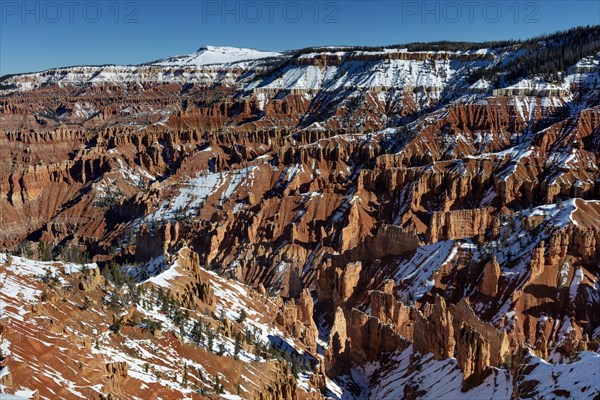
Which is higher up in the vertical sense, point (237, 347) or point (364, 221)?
point (364, 221)

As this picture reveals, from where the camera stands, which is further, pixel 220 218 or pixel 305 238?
pixel 220 218

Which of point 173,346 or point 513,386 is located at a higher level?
point 173,346

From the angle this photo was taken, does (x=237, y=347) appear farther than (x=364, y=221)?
No

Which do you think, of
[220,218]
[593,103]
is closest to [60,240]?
[220,218]

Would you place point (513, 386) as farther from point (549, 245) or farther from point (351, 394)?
point (549, 245)

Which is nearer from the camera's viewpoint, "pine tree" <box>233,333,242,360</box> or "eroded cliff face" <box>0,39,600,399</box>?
"pine tree" <box>233,333,242,360</box>

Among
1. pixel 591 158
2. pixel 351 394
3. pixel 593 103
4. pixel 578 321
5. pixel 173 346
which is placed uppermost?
pixel 593 103

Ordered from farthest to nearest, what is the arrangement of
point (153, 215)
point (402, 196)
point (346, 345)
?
1. point (153, 215)
2. point (402, 196)
3. point (346, 345)

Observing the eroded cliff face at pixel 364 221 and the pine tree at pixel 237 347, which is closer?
the pine tree at pixel 237 347
